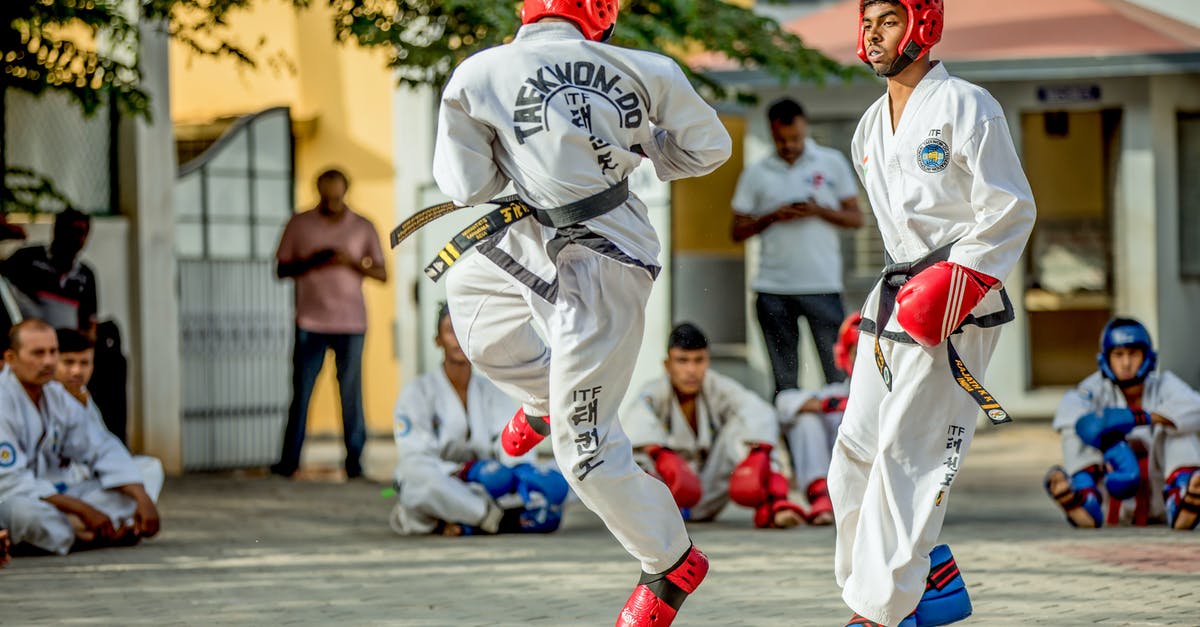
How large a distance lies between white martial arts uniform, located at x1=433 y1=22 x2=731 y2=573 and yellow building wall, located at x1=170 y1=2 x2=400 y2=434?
977 cm

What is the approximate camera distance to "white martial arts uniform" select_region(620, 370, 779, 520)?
8312 millimetres

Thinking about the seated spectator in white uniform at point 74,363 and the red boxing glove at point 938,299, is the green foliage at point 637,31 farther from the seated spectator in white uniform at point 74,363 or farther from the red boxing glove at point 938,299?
the red boxing glove at point 938,299

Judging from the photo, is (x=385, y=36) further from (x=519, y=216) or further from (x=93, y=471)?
(x=519, y=216)

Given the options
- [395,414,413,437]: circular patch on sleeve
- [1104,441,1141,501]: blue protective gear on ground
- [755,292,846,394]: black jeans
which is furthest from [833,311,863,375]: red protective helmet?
[395,414,413,437]: circular patch on sleeve

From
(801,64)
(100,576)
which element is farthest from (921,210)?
(801,64)

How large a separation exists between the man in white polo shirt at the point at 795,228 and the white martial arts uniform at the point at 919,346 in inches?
181

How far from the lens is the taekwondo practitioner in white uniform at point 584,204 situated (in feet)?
15.4

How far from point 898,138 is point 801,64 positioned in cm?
539

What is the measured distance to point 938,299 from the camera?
4.44m

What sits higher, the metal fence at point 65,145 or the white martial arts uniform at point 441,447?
the metal fence at point 65,145

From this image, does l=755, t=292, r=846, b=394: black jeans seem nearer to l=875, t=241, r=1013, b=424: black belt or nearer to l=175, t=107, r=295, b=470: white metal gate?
l=175, t=107, r=295, b=470: white metal gate

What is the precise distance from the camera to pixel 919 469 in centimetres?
469

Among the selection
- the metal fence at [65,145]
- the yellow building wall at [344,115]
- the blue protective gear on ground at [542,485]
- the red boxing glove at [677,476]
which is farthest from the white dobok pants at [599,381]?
the yellow building wall at [344,115]

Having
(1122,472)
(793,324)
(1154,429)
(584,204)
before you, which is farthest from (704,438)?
(584,204)
